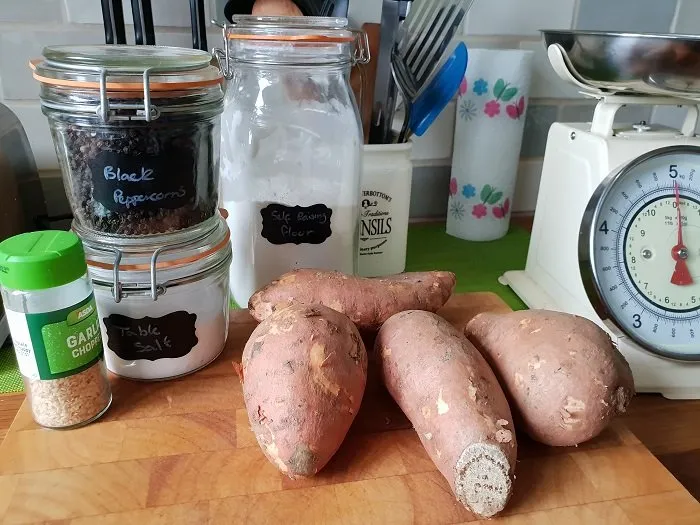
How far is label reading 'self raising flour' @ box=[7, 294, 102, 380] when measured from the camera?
525 mm

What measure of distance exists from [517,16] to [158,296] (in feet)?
2.73

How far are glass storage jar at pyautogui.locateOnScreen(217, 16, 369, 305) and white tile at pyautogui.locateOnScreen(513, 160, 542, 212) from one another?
53 cm

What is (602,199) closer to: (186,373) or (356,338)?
(356,338)

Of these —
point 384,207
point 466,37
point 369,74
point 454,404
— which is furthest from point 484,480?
point 466,37

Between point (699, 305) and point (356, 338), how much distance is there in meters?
0.41

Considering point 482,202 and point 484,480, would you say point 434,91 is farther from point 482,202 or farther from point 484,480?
point 484,480

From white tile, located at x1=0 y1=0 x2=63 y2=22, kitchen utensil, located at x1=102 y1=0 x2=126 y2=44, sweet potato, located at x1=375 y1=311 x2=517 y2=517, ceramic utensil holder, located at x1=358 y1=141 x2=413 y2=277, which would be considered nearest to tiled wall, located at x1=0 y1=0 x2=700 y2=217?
white tile, located at x1=0 y1=0 x2=63 y2=22

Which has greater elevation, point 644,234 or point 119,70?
point 119,70

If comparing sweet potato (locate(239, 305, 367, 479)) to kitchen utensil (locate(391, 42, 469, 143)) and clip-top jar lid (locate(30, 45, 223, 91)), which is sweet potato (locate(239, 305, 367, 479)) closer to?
clip-top jar lid (locate(30, 45, 223, 91))

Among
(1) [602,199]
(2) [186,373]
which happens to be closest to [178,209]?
(2) [186,373]

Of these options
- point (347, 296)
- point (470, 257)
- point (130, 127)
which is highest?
point (130, 127)

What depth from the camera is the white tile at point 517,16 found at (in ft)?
3.40

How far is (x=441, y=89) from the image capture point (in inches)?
33.0

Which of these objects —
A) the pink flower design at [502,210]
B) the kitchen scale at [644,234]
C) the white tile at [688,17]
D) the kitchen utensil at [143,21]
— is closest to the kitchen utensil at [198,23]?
the kitchen utensil at [143,21]
